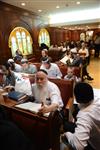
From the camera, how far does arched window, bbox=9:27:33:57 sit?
627cm

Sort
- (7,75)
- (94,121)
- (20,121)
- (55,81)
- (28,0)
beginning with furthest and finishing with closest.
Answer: (28,0) → (7,75) → (55,81) → (20,121) → (94,121)

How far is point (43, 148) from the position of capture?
1.64 meters

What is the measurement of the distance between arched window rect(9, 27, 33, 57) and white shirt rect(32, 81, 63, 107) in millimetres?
4263

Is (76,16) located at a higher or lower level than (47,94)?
higher

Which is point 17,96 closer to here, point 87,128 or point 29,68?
point 87,128

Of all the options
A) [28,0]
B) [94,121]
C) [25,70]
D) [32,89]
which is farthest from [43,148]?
[28,0]

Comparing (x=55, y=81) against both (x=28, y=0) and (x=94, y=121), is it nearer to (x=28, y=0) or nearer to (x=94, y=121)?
(x=94, y=121)

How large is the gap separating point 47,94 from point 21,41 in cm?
507

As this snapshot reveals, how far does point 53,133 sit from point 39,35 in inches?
283

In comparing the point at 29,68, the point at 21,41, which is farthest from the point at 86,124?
the point at 21,41

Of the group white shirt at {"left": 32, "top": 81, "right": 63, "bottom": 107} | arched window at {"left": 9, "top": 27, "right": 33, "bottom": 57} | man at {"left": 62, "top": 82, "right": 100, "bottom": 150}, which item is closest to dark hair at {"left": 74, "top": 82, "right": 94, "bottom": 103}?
man at {"left": 62, "top": 82, "right": 100, "bottom": 150}

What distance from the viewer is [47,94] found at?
2221mm

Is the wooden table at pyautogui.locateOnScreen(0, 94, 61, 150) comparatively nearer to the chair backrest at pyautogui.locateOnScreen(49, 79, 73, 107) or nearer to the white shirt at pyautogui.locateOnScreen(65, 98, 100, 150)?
the white shirt at pyautogui.locateOnScreen(65, 98, 100, 150)

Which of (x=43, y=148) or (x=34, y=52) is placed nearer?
(x=43, y=148)
